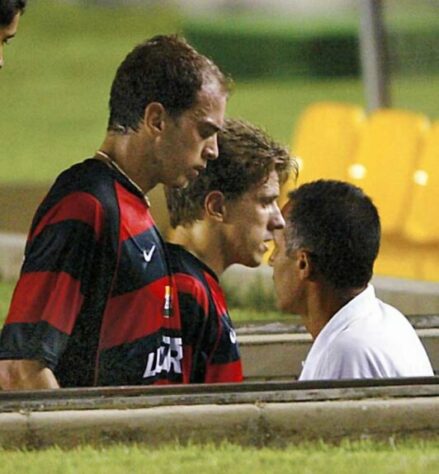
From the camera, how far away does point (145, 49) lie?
4.14 m

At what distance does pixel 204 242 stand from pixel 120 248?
1.67 ft

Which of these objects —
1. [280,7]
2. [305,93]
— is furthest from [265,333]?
[280,7]

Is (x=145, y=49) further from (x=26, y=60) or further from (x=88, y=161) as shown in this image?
(x=26, y=60)

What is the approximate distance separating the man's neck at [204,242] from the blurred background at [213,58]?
529 inches

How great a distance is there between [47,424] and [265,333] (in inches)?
50.4

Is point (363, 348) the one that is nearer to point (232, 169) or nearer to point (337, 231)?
point (337, 231)

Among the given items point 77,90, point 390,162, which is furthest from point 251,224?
point 77,90

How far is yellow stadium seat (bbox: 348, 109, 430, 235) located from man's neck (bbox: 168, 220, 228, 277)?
4.99 m

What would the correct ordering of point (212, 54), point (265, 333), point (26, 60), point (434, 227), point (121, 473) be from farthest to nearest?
point (26, 60)
point (212, 54)
point (434, 227)
point (265, 333)
point (121, 473)

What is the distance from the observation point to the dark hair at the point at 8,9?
3.93 m

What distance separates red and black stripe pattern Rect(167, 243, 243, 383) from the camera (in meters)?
4.24

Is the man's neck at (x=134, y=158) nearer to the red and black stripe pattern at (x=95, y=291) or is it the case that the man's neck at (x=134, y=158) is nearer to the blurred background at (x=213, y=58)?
the red and black stripe pattern at (x=95, y=291)

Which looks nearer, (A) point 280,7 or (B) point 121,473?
(B) point 121,473

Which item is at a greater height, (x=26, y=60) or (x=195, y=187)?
(x=195, y=187)
